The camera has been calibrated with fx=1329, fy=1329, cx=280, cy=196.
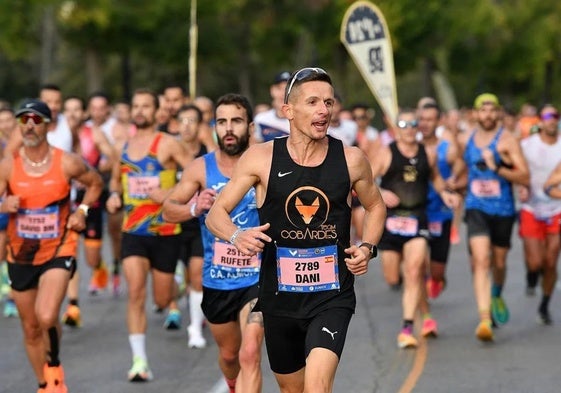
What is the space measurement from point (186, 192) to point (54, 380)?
5.33ft

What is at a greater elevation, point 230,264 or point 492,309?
point 230,264

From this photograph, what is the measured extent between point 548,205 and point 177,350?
3.94m

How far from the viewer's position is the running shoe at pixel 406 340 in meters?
11.1

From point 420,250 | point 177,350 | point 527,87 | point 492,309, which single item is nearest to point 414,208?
point 420,250

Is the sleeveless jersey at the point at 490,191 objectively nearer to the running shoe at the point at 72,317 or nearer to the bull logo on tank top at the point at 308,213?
the running shoe at the point at 72,317

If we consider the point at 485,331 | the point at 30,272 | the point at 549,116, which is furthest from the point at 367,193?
the point at 549,116

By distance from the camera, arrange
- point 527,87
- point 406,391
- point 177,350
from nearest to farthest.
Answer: point 406,391 → point 177,350 → point 527,87

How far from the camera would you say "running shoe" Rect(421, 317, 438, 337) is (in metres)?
11.7

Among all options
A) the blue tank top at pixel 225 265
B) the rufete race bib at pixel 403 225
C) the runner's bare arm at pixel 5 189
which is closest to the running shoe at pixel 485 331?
the rufete race bib at pixel 403 225

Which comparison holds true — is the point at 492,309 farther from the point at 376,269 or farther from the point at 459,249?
the point at 459,249

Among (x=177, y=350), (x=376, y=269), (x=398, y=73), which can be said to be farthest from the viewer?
(x=398, y=73)

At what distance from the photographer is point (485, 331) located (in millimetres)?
11195

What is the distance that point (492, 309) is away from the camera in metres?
12.3

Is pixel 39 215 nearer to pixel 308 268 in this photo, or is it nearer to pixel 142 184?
pixel 142 184
